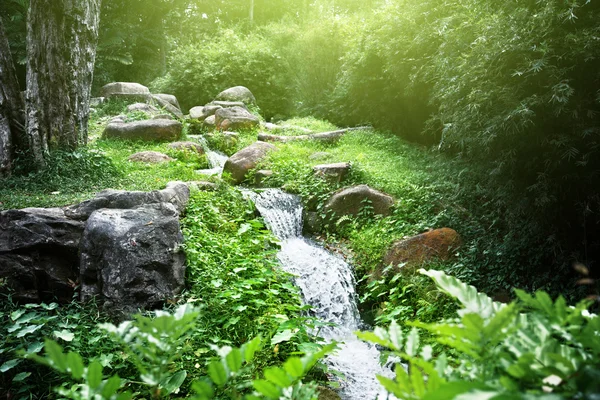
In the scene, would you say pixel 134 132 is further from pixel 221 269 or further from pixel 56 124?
pixel 221 269

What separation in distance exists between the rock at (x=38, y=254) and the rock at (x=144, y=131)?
6.53 metres

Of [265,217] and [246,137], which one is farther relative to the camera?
[246,137]

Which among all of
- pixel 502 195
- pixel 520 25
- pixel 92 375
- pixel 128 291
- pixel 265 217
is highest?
pixel 520 25

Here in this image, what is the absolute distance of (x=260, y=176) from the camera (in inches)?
347

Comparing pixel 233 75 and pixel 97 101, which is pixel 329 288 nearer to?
pixel 97 101

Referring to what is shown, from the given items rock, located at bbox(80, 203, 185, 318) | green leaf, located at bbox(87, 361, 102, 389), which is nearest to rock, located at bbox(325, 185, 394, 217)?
rock, located at bbox(80, 203, 185, 318)

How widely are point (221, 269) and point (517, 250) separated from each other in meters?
3.27

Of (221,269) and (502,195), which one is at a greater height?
(502,195)

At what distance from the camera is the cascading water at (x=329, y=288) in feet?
14.0

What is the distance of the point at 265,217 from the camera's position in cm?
705

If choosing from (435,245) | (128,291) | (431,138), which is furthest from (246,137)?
(128,291)

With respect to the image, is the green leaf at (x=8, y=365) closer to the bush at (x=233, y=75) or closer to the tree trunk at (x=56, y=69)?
the tree trunk at (x=56, y=69)

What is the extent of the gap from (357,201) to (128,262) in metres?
4.24

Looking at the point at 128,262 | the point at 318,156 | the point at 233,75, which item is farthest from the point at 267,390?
the point at 233,75
